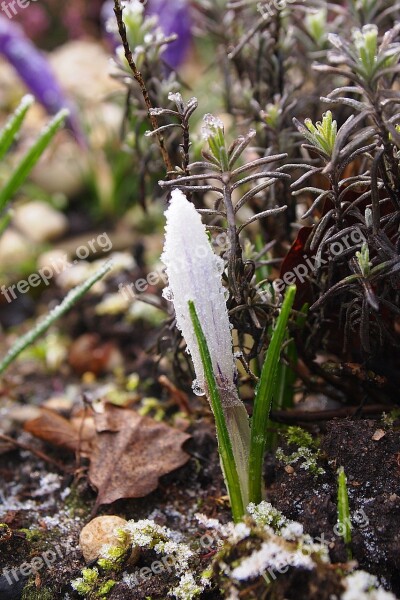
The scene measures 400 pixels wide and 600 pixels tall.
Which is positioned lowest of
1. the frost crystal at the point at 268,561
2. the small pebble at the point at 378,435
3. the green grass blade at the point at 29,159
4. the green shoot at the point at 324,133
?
the frost crystal at the point at 268,561

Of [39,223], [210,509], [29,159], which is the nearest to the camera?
[210,509]

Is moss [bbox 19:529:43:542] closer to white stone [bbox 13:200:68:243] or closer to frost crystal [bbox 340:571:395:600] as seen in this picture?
frost crystal [bbox 340:571:395:600]

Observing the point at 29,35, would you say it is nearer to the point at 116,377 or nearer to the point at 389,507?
the point at 116,377

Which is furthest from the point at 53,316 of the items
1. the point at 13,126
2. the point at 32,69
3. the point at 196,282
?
the point at 32,69

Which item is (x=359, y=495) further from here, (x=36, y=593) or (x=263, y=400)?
(x=36, y=593)

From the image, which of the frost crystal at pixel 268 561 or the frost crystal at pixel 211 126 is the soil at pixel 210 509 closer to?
the frost crystal at pixel 268 561

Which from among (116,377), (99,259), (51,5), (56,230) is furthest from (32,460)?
(51,5)

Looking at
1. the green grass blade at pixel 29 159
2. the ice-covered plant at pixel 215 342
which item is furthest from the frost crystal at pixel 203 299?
the green grass blade at pixel 29 159
